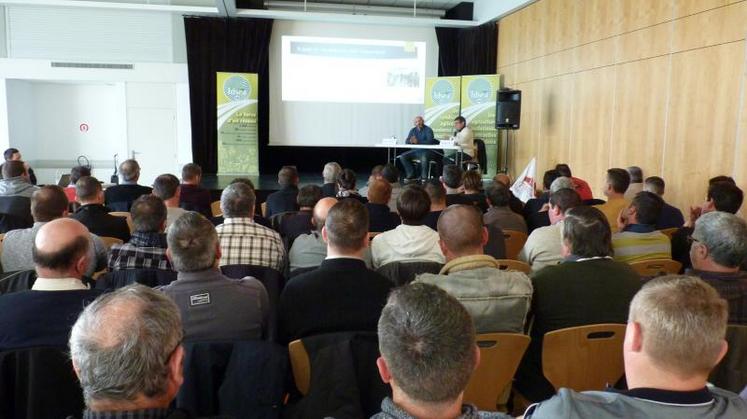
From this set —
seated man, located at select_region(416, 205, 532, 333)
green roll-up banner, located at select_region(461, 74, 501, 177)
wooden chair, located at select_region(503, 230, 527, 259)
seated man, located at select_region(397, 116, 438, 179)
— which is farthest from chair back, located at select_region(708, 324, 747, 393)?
green roll-up banner, located at select_region(461, 74, 501, 177)

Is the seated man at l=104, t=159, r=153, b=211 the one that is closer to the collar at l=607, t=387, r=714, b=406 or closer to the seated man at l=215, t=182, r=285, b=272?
the seated man at l=215, t=182, r=285, b=272

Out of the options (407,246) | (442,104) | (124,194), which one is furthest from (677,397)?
(442,104)

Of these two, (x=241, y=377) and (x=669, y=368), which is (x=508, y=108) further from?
(x=669, y=368)

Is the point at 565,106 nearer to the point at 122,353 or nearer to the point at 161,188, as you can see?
the point at 161,188

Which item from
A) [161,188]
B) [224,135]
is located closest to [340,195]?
[161,188]

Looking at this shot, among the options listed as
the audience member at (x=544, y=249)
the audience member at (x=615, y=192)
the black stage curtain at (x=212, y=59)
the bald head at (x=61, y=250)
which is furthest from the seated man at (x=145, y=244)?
the black stage curtain at (x=212, y=59)

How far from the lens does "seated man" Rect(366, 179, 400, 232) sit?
4.29 metres

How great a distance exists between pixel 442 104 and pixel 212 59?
4583 millimetres

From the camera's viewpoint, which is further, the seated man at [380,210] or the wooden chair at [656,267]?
the seated man at [380,210]

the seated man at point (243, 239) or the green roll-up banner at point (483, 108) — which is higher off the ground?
the green roll-up banner at point (483, 108)

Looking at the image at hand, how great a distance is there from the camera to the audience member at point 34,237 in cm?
311

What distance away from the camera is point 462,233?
7.92 ft

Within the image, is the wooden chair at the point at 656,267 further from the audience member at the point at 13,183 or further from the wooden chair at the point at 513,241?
the audience member at the point at 13,183

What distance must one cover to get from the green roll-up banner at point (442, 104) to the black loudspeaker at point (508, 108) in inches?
52.6
